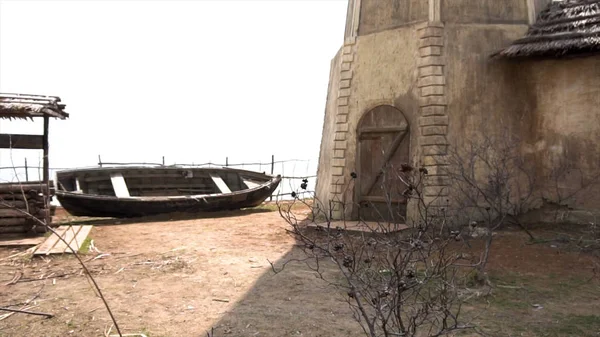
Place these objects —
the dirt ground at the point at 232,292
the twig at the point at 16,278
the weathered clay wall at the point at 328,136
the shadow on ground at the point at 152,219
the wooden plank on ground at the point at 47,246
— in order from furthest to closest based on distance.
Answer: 1. the shadow on ground at the point at 152,219
2. the weathered clay wall at the point at 328,136
3. the wooden plank on ground at the point at 47,246
4. the twig at the point at 16,278
5. the dirt ground at the point at 232,292

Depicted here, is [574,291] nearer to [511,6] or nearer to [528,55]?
[528,55]

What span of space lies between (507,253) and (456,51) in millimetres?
4387

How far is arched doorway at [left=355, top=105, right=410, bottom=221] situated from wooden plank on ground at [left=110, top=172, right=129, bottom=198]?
6040 mm

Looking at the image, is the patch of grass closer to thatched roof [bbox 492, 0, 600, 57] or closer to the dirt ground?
the dirt ground

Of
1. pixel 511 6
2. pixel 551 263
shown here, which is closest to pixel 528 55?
pixel 511 6

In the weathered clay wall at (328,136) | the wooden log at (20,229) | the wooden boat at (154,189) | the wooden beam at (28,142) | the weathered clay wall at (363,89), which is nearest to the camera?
the wooden log at (20,229)

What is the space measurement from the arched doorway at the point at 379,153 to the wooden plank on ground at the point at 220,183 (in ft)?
16.0

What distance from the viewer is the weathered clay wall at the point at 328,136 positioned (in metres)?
11.2

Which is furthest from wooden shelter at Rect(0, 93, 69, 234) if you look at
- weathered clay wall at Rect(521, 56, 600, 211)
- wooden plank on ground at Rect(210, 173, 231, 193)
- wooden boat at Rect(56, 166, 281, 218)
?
weathered clay wall at Rect(521, 56, 600, 211)

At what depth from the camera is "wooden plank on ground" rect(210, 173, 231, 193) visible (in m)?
13.8

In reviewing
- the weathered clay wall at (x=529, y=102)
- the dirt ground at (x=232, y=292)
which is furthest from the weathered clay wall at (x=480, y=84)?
the dirt ground at (x=232, y=292)

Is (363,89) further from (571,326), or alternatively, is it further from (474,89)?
(571,326)

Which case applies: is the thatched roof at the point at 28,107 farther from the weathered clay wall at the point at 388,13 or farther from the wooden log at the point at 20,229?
the weathered clay wall at the point at 388,13

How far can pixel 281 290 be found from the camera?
571 centimetres
